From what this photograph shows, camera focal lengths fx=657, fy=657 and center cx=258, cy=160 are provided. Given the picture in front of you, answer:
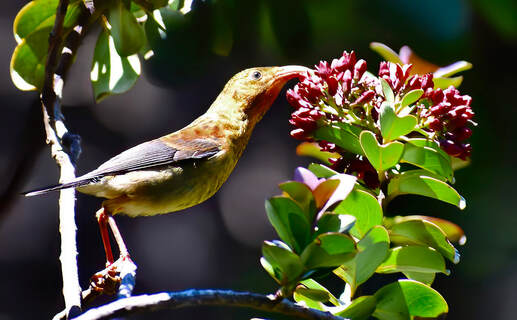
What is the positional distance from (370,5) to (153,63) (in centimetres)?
90

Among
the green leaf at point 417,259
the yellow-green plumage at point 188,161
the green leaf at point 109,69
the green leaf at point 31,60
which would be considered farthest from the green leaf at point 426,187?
the green leaf at point 31,60

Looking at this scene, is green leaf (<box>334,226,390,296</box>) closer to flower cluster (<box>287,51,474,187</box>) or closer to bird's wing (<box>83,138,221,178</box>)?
flower cluster (<box>287,51,474,187</box>)

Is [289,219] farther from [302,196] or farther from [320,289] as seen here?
[320,289]

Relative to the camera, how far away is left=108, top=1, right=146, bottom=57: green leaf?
6.63ft

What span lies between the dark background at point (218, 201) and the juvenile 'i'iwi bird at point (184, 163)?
469 mm

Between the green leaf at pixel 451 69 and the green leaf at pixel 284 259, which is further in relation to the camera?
the green leaf at pixel 451 69

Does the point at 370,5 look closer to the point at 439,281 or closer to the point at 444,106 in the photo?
the point at 444,106

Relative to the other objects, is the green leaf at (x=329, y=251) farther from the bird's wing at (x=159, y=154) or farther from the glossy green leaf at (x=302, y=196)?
the bird's wing at (x=159, y=154)

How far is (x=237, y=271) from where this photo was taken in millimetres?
6062

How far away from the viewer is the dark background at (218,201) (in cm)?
413

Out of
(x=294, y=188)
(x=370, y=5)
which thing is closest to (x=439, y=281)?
(x=370, y=5)

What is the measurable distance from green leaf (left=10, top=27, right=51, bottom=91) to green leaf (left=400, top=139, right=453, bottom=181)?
4.74ft

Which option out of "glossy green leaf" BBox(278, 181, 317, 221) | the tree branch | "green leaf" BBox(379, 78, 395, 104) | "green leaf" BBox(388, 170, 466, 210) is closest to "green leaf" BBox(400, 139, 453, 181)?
"green leaf" BBox(388, 170, 466, 210)

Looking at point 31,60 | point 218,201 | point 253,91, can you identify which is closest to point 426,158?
point 253,91
